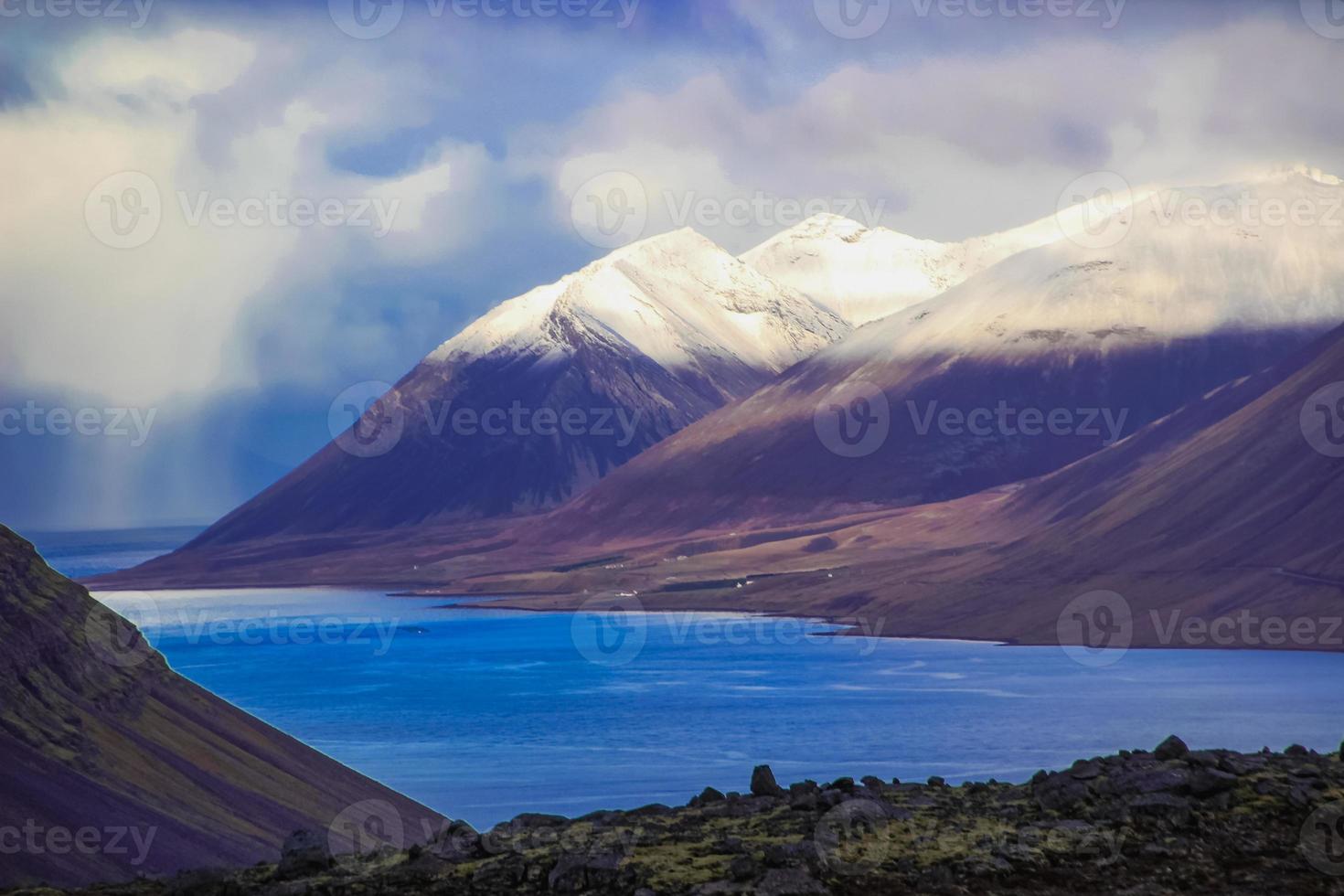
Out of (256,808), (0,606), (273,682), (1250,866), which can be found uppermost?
(273,682)

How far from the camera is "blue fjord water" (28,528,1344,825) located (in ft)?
248

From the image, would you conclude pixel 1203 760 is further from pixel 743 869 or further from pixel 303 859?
pixel 303 859

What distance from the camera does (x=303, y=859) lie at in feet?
72.8

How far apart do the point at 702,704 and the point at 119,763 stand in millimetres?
68784

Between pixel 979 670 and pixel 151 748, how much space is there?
291 ft

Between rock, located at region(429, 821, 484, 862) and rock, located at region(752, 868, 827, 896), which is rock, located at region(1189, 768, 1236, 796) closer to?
rock, located at region(752, 868, 827, 896)

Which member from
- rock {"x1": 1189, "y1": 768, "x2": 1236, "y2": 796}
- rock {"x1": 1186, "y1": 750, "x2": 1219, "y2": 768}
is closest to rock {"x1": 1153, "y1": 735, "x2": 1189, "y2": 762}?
rock {"x1": 1186, "y1": 750, "x2": 1219, "y2": 768}

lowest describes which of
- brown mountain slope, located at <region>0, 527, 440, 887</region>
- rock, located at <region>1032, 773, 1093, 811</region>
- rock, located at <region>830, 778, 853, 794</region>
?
rock, located at <region>1032, 773, 1093, 811</region>

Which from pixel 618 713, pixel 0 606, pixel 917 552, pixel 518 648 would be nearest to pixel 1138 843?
→ pixel 0 606

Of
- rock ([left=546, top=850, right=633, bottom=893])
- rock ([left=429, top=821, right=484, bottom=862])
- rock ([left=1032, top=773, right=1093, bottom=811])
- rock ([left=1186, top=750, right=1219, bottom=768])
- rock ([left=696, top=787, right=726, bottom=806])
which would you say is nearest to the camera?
rock ([left=546, top=850, right=633, bottom=893])

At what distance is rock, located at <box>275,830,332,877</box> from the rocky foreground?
2cm

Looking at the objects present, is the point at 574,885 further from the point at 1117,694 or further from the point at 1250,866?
the point at 1117,694

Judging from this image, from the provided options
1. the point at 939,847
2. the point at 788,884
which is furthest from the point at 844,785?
the point at 788,884

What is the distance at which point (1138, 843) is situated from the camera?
20766 mm
